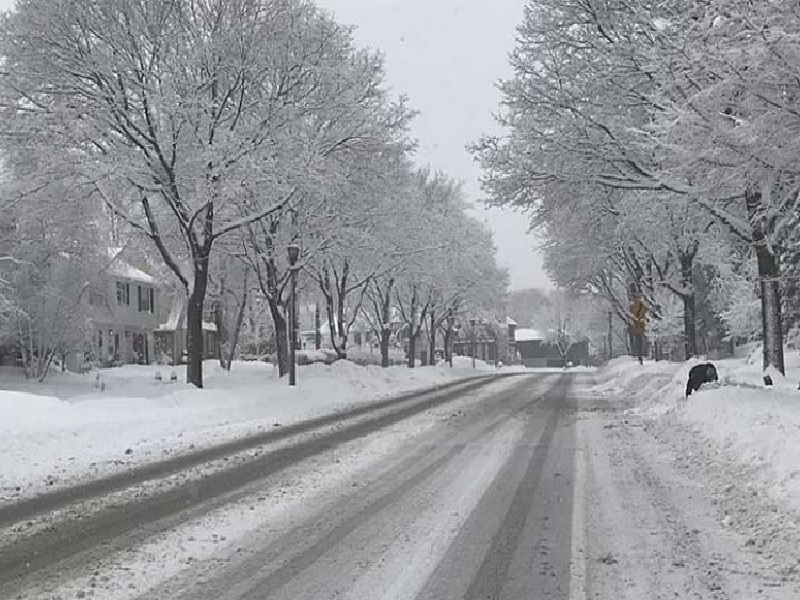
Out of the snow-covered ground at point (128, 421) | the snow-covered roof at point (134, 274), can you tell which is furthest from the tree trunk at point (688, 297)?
the snow-covered roof at point (134, 274)

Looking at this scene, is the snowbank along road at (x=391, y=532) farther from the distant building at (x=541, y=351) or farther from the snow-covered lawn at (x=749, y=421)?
the distant building at (x=541, y=351)

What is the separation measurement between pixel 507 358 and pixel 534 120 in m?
101

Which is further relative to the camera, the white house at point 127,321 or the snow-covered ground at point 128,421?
the white house at point 127,321

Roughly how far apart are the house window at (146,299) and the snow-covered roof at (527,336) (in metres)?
79.3

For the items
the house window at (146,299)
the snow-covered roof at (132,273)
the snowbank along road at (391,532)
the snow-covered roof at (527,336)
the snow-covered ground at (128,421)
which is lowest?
the snowbank along road at (391,532)

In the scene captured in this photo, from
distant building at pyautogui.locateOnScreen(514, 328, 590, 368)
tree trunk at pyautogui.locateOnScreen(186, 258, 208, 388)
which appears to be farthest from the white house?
distant building at pyautogui.locateOnScreen(514, 328, 590, 368)

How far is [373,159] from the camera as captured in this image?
2628 cm

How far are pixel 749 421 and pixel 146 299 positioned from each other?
46.0 m

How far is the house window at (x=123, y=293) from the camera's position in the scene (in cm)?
4870

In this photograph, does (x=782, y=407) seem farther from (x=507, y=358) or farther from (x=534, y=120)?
(x=507, y=358)

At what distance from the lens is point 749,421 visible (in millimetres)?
11695

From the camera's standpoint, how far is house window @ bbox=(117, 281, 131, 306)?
4870 cm

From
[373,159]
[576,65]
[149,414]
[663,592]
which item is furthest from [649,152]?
[663,592]

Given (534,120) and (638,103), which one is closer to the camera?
(638,103)
